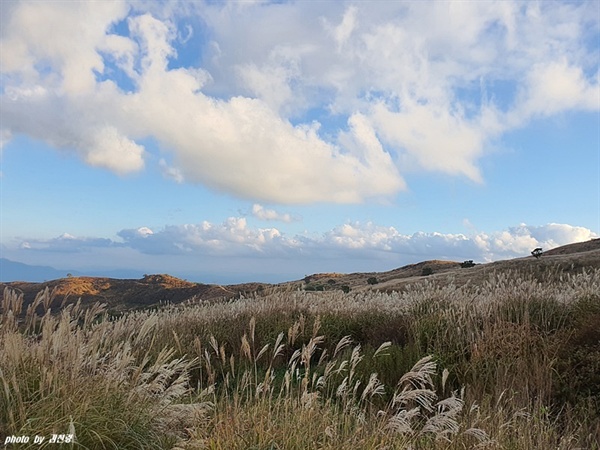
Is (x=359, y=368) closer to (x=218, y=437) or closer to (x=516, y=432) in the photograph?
(x=516, y=432)

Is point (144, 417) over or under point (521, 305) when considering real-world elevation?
under

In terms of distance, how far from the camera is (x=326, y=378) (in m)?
4.89

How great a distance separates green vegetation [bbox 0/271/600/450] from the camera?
3.50m

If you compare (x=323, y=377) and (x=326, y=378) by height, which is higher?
(x=323, y=377)

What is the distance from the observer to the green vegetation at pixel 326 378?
350cm

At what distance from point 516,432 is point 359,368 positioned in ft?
7.87

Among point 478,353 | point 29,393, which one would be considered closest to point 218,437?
point 29,393

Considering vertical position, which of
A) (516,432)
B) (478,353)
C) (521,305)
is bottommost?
(516,432)

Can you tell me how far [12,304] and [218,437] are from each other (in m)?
2.92

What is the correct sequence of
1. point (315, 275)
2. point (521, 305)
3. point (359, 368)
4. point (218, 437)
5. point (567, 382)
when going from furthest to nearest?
point (315, 275) < point (521, 305) < point (359, 368) < point (567, 382) < point (218, 437)

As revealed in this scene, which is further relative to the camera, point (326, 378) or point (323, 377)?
point (326, 378)

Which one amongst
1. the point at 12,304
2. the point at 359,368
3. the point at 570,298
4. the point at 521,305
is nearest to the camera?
the point at 12,304

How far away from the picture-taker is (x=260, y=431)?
11.4ft

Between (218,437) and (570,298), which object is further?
(570,298)
